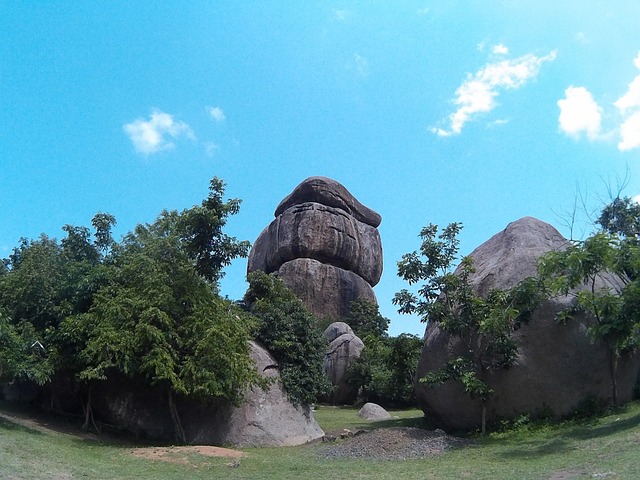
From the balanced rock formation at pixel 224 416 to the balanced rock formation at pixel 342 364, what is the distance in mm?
18233

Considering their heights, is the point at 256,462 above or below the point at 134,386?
below

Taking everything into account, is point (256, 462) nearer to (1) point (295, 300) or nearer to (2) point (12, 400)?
(1) point (295, 300)

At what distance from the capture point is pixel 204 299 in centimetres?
2081

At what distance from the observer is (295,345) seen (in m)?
23.1

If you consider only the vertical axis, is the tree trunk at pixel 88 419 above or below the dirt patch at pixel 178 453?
above

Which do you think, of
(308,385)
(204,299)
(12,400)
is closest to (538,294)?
(308,385)

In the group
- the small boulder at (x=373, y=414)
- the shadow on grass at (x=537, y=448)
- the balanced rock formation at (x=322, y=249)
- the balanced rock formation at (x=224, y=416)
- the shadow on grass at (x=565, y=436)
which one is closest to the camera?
the shadow on grass at (x=537, y=448)

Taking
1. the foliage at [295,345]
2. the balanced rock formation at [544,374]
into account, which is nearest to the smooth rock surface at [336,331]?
the foliage at [295,345]

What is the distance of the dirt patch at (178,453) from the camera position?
15578 millimetres

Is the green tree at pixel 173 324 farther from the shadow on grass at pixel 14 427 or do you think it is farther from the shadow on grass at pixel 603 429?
the shadow on grass at pixel 603 429

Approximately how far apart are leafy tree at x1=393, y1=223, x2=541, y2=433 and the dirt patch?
6970 millimetres

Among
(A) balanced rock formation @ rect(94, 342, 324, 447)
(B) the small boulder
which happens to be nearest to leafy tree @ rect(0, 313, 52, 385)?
→ (A) balanced rock formation @ rect(94, 342, 324, 447)

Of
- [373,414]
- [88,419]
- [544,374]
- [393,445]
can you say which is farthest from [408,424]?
[88,419]

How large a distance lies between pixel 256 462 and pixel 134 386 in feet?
24.8
